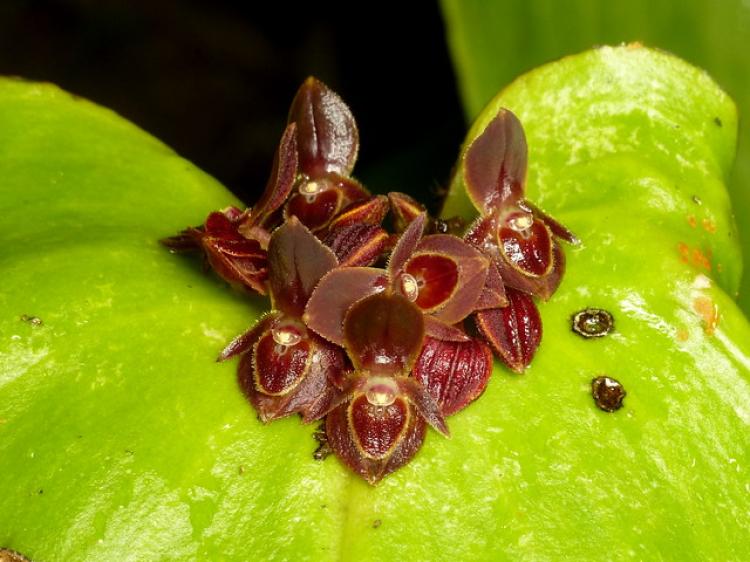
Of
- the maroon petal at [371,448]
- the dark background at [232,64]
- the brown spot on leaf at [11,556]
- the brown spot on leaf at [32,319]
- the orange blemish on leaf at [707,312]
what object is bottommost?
the dark background at [232,64]

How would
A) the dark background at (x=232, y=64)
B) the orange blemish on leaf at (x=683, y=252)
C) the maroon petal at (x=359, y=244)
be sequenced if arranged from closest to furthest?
1. the maroon petal at (x=359, y=244)
2. the orange blemish on leaf at (x=683, y=252)
3. the dark background at (x=232, y=64)

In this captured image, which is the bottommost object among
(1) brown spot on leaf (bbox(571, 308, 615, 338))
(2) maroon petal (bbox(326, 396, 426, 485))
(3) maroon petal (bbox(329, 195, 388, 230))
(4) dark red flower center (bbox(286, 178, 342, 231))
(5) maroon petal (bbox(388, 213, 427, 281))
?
(2) maroon petal (bbox(326, 396, 426, 485))

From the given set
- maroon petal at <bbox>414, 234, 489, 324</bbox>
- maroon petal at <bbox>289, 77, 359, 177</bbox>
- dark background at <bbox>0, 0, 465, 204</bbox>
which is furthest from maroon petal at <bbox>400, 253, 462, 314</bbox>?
dark background at <bbox>0, 0, 465, 204</bbox>

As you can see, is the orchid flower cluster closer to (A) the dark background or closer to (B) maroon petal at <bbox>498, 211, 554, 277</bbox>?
(B) maroon petal at <bbox>498, 211, 554, 277</bbox>

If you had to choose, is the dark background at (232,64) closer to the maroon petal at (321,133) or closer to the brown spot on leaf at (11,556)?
the maroon petal at (321,133)

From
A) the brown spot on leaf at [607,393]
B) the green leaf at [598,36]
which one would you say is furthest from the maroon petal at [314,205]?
the green leaf at [598,36]
